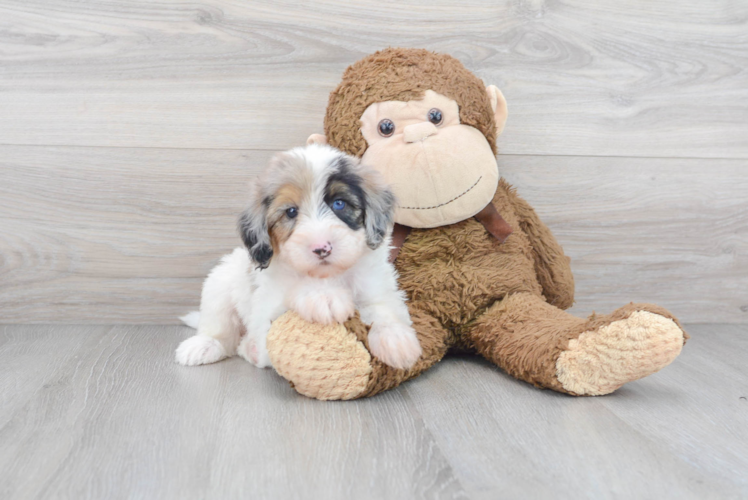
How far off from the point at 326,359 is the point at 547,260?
0.81 m

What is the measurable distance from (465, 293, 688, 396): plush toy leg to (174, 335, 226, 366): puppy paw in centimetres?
74

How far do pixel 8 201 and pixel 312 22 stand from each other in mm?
1145

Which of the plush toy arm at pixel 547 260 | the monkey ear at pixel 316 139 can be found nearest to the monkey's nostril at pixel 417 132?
the monkey ear at pixel 316 139

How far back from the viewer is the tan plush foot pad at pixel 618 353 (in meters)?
1.22

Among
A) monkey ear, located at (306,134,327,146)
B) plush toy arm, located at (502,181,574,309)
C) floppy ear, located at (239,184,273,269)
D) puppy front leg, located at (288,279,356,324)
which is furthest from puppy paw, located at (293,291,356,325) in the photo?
plush toy arm, located at (502,181,574,309)

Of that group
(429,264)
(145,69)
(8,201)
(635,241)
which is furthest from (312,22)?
(635,241)

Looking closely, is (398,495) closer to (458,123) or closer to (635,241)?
(458,123)

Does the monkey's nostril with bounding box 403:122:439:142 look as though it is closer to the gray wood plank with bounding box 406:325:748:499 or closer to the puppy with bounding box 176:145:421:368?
the puppy with bounding box 176:145:421:368

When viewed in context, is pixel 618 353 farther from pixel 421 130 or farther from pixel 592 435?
pixel 421 130

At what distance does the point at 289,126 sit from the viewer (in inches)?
76.8

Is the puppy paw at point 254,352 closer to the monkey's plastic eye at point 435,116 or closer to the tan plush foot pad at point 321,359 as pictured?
the tan plush foot pad at point 321,359

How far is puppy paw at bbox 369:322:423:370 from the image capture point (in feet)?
4.26

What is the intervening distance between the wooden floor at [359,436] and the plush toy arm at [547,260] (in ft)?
1.12

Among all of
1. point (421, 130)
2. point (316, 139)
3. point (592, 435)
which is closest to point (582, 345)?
point (592, 435)
